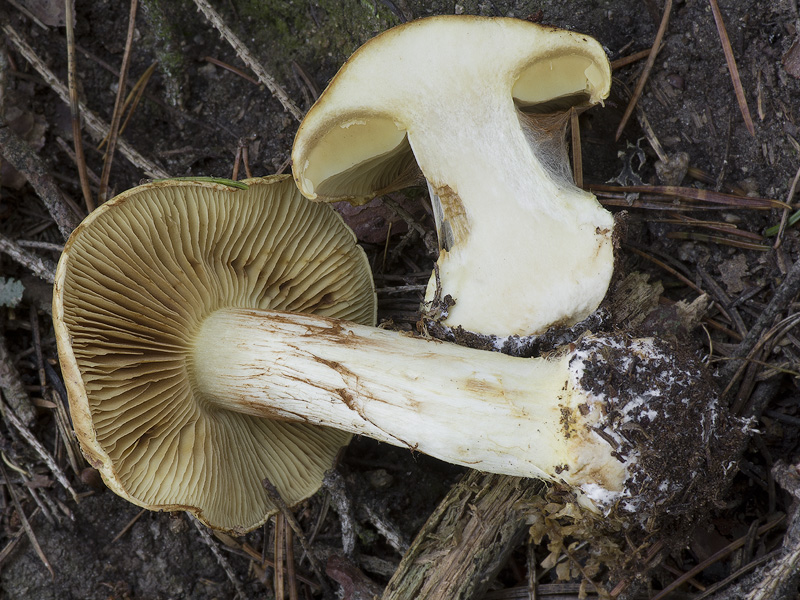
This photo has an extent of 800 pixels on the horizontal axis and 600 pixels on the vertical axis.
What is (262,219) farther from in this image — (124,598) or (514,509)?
(124,598)

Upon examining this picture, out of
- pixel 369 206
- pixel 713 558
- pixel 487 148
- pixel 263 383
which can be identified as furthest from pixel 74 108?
pixel 713 558

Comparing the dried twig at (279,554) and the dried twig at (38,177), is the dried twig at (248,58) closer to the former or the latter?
the dried twig at (38,177)

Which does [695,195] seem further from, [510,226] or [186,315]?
[186,315]

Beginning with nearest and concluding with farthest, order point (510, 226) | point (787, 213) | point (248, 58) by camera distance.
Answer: point (510, 226)
point (787, 213)
point (248, 58)

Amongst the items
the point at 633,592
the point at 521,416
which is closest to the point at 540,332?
the point at 521,416

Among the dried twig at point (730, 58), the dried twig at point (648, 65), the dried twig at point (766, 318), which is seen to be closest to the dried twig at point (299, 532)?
the dried twig at point (766, 318)
